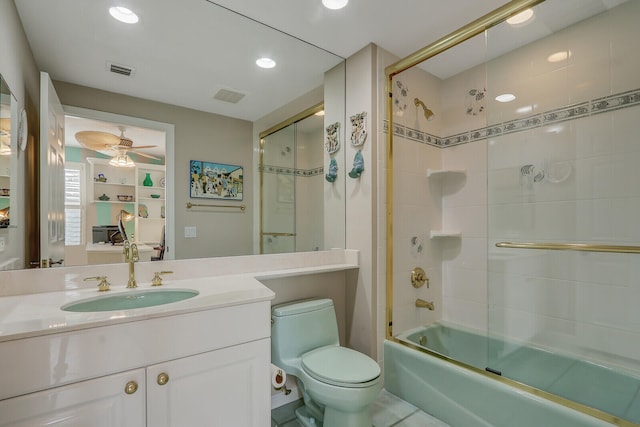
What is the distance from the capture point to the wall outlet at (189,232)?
5.32ft

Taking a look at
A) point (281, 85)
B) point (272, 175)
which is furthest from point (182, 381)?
point (281, 85)

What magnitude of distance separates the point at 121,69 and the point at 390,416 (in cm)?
233

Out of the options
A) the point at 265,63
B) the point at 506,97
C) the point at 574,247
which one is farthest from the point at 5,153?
the point at 574,247

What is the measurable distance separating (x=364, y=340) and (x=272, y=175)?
124 cm

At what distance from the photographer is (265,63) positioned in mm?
1896

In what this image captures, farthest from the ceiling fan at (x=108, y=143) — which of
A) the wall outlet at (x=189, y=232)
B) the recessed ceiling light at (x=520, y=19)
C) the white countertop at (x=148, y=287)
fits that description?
the recessed ceiling light at (x=520, y=19)

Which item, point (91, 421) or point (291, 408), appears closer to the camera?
point (91, 421)

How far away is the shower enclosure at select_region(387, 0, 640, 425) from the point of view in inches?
61.7

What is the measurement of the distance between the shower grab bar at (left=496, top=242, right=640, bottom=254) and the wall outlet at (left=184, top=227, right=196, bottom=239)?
1.88 meters

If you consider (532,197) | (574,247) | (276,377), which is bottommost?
(276,377)

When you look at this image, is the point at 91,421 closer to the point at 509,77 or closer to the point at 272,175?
the point at 272,175

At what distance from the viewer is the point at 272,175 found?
1.95m

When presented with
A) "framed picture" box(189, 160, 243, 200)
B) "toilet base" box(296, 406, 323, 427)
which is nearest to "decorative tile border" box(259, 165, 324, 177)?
"framed picture" box(189, 160, 243, 200)

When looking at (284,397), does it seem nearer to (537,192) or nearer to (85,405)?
(85,405)
